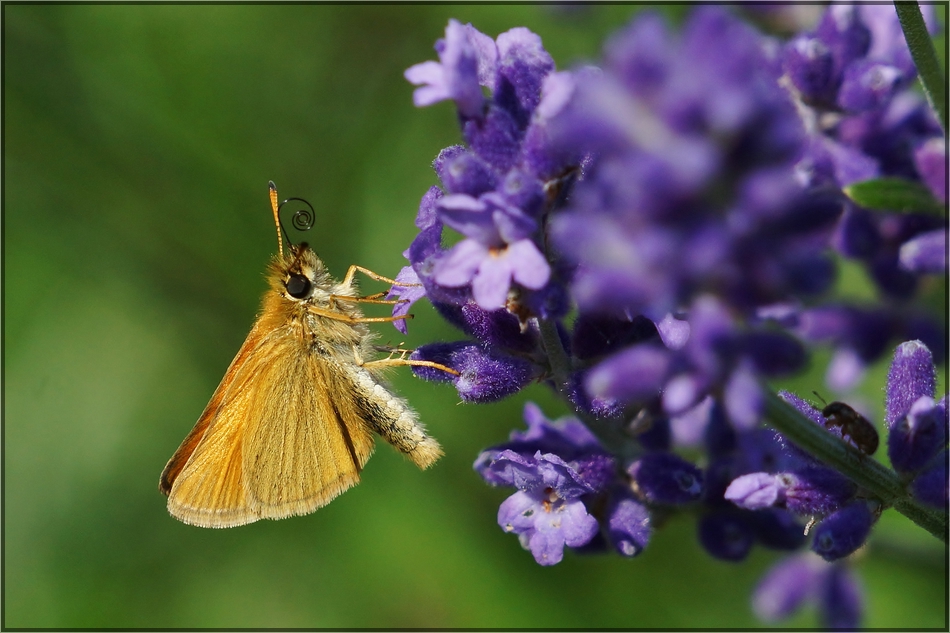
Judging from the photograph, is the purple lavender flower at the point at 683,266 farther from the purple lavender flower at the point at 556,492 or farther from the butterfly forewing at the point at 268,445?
the butterfly forewing at the point at 268,445

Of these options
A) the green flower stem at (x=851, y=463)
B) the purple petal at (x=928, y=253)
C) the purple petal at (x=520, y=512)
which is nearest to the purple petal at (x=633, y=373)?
the green flower stem at (x=851, y=463)

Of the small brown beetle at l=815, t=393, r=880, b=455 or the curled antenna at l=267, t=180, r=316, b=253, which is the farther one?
the curled antenna at l=267, t=180, r=316, b=253

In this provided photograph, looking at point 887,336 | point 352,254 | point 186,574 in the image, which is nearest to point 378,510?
point 186,574

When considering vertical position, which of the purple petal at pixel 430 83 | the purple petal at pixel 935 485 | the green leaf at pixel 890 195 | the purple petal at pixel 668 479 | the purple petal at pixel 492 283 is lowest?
the purple petal at pixel 668 479

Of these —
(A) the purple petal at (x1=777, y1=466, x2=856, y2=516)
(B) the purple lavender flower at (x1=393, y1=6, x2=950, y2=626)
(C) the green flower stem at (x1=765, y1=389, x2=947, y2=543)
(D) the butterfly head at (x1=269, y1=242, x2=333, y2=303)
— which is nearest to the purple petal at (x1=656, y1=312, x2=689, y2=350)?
(B) the purple lavender flower at (x1=393, y1=6, x2=950, y2=626)

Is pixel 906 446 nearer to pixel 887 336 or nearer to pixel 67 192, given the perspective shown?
pixel 887 336

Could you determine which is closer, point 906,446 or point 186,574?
point 906,446

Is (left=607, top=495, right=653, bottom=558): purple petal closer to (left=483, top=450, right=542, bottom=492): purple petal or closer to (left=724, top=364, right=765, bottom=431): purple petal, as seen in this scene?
(left=483, top=450, right=542, bottom=492): purple petal
